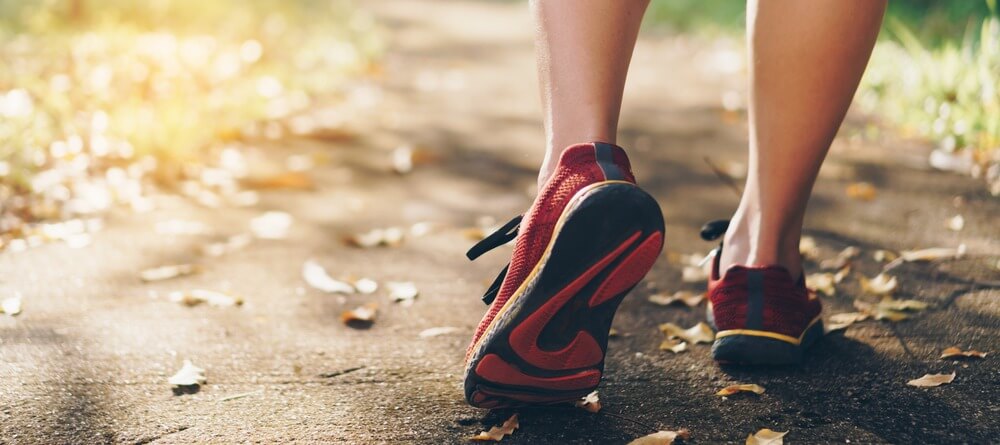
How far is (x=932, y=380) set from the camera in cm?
147

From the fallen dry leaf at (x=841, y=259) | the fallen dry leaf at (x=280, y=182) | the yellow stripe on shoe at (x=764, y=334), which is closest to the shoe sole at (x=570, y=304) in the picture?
the yellow stripe on shoe at (x=764, y=334)

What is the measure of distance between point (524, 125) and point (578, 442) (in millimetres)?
3195

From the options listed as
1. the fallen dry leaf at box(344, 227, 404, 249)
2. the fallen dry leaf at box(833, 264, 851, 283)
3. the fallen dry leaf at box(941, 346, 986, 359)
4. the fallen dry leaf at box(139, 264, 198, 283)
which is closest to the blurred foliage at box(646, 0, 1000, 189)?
the fallen dry leaf at box(833, 264, 851, 283)

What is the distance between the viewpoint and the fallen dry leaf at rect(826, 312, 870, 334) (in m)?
1.78

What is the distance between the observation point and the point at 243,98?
451cm

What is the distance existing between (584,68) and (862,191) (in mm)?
1871

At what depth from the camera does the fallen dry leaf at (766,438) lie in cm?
128

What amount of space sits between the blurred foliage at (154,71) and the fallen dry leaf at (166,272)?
2.94 feet

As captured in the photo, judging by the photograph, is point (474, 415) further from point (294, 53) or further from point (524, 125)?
point (294, 53)

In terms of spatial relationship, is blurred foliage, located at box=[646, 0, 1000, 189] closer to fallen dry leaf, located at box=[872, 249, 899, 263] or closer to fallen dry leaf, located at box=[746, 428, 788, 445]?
fallen dry leaf, located at box=[872, 249, 899, 263]

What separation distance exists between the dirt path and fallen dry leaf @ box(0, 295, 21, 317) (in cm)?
4

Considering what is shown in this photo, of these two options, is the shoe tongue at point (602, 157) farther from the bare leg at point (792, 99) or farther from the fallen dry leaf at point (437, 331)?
the fallen dry leaf at point (437, 331)

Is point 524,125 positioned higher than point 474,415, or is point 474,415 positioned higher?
point 474,415

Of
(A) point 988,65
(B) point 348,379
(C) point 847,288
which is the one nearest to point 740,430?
(B) point 348,379
